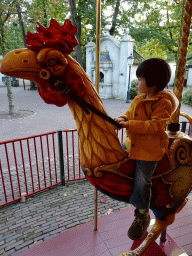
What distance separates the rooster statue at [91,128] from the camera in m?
1.28

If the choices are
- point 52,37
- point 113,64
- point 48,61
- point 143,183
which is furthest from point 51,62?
point 113,64

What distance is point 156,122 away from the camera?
1.35 m

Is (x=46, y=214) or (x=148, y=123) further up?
(x=148, y=123)

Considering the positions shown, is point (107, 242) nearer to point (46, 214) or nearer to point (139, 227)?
point (139, 227)

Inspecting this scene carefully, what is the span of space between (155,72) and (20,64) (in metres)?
0.88

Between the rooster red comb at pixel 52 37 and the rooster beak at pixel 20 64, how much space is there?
0.06 m

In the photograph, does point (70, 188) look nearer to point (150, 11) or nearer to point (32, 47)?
point (32, 47)

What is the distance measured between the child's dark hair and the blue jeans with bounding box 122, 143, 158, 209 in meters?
0.59

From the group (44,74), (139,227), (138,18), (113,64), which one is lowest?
(139,227)

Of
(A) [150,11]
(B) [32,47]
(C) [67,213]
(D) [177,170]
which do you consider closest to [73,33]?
(B) [32,47]

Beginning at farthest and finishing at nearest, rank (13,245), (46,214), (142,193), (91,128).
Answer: (46,214)
(13,245)
(142,193)
(91,128)

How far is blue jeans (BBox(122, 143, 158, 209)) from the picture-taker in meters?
1.53

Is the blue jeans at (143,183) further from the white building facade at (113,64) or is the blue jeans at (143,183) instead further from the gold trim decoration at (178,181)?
the white building facade at (113,64)

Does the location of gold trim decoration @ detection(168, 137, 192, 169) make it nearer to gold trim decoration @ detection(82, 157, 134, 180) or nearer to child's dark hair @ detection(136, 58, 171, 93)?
gold trim decoration @ detection(82, 157, 134, 180)
